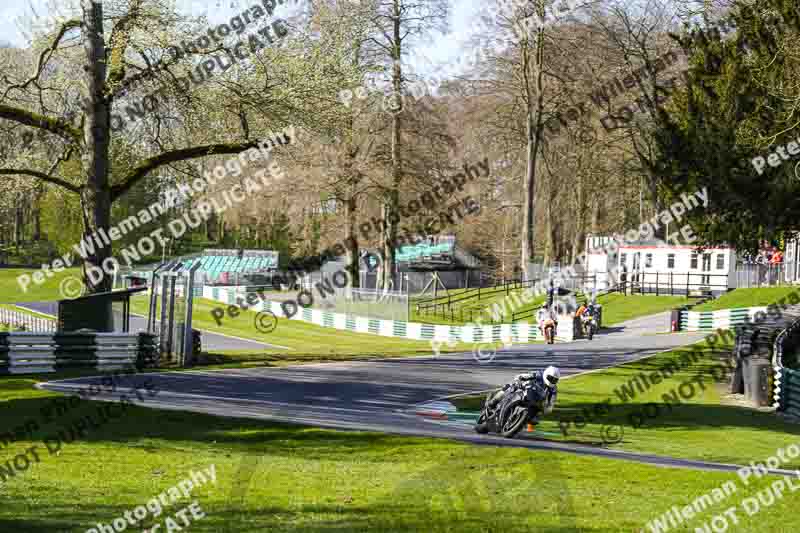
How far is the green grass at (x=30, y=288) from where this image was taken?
58438 mm

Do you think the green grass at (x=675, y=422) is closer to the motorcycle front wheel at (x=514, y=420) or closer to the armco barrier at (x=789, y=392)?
the armco barrier at (x=789, y=392)

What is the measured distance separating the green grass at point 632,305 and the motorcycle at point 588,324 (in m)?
5.49

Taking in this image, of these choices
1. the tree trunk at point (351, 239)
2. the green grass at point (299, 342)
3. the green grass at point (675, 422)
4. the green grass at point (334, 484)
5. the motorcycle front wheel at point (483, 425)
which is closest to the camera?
the green grass at point (334, 484)

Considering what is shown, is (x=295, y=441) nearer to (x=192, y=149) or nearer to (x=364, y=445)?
(x=364, y=445)

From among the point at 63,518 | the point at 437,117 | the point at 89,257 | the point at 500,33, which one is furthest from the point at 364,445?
the point at 500,33

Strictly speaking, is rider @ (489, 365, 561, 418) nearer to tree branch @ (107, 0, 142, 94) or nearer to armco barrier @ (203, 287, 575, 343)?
tree branch @ (107, 0, 142, 94)

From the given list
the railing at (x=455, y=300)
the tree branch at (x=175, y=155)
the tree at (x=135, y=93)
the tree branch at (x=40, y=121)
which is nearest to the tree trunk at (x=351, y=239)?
the railing at (x=455, y=300)

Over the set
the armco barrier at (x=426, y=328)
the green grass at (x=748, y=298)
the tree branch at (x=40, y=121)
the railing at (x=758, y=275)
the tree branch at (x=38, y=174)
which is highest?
the tree branch at (x=40, y=121)

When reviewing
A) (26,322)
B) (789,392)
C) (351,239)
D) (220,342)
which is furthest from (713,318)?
(26,322)

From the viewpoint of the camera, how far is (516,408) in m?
14.0

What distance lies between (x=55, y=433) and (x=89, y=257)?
10568 millimetres

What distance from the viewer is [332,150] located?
45281 millimetres

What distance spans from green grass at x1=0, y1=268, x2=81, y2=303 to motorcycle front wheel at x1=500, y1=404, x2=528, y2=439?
4922 cm

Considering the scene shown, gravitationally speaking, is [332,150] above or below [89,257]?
above
